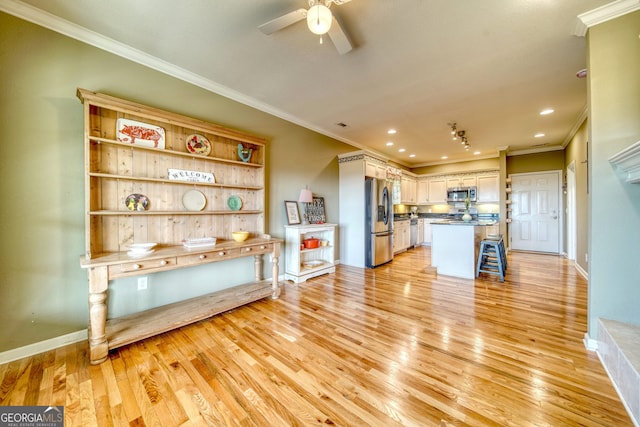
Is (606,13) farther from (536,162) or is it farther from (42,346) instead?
(536,162)

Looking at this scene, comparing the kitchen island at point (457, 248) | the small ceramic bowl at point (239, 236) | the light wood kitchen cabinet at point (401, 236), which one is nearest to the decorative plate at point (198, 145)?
the small ceramic bowl at point (239, 236)

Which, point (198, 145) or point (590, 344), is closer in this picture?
point (590, 344)

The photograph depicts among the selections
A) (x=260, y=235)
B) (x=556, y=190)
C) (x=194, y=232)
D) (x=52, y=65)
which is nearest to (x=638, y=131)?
(x=260, y=235)

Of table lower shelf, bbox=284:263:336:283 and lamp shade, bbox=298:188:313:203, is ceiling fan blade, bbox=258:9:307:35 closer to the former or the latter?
lamp shade, bbox=298:188:313:203

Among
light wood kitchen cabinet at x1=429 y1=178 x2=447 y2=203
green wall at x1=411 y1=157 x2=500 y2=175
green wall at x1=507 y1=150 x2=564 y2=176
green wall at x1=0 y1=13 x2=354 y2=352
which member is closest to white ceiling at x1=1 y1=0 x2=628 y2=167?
green wall at x1=0 y1=13 x2=354 y2=352

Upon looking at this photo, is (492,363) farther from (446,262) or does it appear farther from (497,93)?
(497,93)

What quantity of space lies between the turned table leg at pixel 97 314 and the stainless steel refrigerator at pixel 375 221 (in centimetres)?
379

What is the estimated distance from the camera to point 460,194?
6.69 m

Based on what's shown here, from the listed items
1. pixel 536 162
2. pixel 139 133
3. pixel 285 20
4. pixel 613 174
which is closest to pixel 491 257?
pixel 613 174

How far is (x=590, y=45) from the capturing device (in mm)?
1853

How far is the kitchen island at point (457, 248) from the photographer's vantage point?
3766 mm

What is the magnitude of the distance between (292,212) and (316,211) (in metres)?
0.60

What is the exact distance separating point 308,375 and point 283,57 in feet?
9.16

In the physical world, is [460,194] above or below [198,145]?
below
